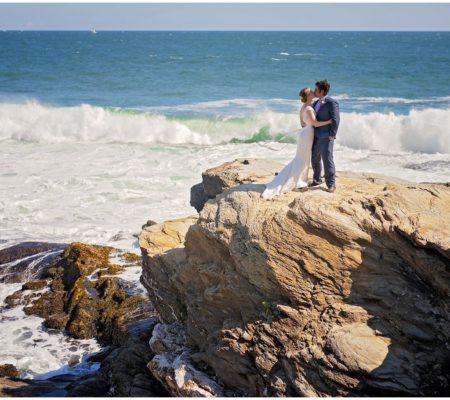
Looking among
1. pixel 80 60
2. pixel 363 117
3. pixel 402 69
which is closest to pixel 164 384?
pixel 363 117

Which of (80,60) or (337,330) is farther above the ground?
(80,60)

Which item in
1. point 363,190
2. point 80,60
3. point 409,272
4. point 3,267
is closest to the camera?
point 409,272

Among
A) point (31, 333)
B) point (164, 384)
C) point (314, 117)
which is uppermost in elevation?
point (314, 117)

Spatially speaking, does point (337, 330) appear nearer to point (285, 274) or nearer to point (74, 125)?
point (285, 274)

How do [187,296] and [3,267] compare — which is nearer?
[187,296]

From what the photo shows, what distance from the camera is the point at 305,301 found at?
22.3 ft

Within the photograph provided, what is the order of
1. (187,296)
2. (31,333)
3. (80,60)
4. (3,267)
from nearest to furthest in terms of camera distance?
(187,296) → (31,333) → (3,267) → (80,60)

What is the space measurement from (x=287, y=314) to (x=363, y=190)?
79.0 inches

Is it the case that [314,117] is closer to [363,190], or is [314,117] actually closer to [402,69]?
[363,190]

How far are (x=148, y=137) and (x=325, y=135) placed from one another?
21523 mm

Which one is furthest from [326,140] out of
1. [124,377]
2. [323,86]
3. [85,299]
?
[85,299]

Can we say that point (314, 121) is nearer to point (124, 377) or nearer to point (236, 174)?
point (236, 174)

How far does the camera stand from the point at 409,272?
6.51 meters

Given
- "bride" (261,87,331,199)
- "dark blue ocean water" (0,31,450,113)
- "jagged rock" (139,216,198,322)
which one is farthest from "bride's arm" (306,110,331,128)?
"dark blue ocean water" (0,31,450,113)
